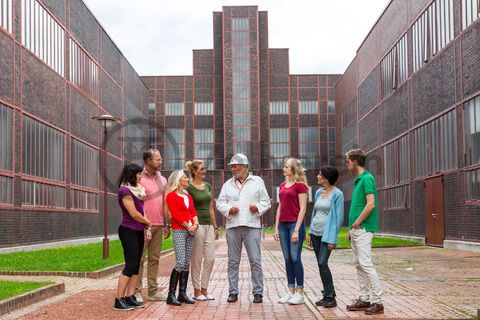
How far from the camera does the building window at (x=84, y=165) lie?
33719 millimetres

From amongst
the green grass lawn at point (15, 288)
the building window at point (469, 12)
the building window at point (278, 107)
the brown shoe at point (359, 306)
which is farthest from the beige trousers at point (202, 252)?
the building window at point (278, 107)

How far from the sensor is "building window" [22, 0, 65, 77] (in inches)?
1039

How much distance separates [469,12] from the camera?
23016 mm

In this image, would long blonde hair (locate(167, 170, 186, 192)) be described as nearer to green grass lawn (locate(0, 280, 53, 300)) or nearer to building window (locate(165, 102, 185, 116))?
green grass lawn (locate(0, 280, 53, 300))

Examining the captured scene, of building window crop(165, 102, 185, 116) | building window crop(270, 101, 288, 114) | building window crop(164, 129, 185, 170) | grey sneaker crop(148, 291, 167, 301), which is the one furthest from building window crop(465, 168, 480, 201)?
building window crop(165, 102, 185, 116)

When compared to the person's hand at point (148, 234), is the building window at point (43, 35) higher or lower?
higher

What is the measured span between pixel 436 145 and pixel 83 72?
1779cm

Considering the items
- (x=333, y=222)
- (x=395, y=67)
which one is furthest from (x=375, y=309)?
(x=395, y=67)

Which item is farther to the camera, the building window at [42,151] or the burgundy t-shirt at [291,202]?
the building window at [42,151]

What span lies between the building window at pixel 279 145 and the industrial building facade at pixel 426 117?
26.0 metres

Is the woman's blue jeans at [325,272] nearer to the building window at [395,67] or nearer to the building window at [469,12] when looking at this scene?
the building window at [469,12]

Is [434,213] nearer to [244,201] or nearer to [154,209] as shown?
[244,201]

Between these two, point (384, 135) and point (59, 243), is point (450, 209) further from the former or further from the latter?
point (59, 243)

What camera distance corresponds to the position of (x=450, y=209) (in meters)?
25.4
